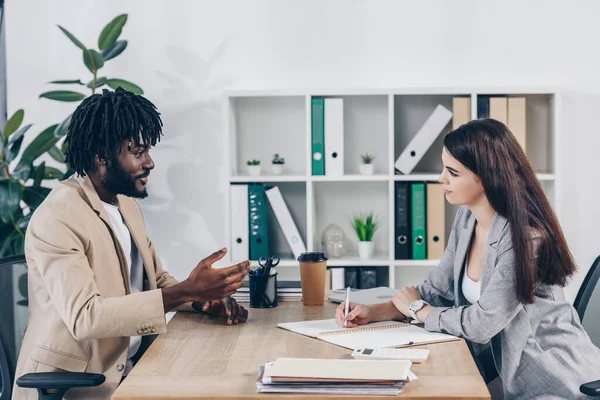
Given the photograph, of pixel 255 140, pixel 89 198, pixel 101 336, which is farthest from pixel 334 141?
pixel 101 336

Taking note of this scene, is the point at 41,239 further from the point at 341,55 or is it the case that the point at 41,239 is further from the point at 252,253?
the point at 341,55

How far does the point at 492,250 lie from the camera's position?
1.86 meters

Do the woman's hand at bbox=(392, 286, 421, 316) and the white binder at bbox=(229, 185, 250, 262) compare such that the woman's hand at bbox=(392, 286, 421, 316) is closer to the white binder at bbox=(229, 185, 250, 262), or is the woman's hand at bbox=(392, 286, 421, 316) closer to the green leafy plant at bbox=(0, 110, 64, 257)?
the white binder at bbox=(229, 185, 250, 262)

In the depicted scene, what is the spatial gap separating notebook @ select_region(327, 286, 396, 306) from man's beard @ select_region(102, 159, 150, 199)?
2.12ft

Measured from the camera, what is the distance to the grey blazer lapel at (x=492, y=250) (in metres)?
1.85

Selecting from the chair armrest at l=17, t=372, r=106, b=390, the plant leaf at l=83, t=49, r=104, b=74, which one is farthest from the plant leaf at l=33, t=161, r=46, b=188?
the chair armrest at l=17, t=372, r=106, b=390

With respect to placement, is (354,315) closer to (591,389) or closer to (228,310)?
(228,310)

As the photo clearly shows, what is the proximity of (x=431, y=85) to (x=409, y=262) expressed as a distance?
85cm

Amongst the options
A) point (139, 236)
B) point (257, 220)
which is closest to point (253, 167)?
point (257, 220)

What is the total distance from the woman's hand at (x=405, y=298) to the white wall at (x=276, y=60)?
1.65 m

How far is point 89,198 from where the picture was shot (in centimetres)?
201

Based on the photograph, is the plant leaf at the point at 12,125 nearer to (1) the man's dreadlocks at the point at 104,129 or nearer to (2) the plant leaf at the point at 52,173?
(2) the plant leaf at the point at 52,173

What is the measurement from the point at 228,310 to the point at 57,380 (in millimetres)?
472

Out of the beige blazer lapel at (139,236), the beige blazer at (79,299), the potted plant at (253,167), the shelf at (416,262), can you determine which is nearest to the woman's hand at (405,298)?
the beige blazer at (79,299)
